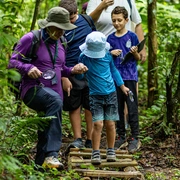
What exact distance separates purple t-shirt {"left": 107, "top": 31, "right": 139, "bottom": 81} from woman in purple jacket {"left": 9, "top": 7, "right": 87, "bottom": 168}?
54.6 inches

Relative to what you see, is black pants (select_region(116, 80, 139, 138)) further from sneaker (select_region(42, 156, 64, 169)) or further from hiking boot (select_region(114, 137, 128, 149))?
sneaker (select_region(42, 156, 64, 169))

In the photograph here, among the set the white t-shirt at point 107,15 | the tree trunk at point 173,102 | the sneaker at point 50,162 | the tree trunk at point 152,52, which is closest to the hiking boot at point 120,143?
the tree trunk at point 173,102

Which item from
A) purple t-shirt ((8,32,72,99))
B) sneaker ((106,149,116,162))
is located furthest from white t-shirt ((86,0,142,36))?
sneaker ((106,149,116,162))

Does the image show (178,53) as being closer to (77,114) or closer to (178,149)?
(178,149)

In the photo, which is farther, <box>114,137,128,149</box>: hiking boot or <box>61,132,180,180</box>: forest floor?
<box>114,137,128,149</box>: hiking boot

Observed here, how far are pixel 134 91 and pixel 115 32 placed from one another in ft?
3.08

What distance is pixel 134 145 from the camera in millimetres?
6852

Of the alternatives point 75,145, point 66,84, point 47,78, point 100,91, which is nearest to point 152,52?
point 66,84

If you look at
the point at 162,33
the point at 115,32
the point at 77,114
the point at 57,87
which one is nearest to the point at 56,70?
the point at 57,87

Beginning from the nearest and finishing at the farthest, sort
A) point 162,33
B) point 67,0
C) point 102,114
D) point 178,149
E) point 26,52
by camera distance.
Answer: point 26,52, point 102,114, point 67,0, point 178,149, point 162,33

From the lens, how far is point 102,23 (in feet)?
23.1

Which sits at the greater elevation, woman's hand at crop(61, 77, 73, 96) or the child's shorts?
woman's hand at crop(61, 77, 73, 96)

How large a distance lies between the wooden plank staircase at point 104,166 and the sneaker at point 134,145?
1.41 ft

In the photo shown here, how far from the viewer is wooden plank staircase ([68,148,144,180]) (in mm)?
5219
